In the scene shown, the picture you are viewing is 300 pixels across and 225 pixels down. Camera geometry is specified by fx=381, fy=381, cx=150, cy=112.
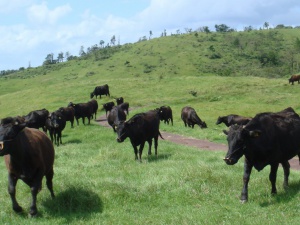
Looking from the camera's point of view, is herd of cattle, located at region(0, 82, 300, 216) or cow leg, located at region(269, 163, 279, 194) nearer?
herd of cattle, located at region(0, 82, 300, 216)

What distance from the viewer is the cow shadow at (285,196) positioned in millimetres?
8664

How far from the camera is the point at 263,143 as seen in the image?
Answer: 918cm

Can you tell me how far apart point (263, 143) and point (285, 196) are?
132 centimetres

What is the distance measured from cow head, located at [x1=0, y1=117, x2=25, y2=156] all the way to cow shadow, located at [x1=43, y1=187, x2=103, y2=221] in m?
1.80

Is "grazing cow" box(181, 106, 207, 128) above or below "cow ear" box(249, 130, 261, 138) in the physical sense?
below

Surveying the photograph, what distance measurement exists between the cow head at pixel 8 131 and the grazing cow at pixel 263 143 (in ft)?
15.4

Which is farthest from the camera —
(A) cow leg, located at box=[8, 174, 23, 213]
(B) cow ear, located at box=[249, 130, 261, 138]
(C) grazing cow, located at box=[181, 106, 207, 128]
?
(C) grazing cow, located at box=[181, 106, 207, 128]

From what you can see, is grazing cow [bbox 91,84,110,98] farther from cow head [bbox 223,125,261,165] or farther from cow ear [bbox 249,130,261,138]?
cow ear [bbox 249,130,261,138]

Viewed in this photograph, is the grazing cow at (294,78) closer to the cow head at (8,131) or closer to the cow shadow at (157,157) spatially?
the cow shadow at (157,157)

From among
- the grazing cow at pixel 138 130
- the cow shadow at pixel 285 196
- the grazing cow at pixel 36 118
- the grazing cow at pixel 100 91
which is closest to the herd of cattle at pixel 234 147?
the cow shadow at pixel 285 196

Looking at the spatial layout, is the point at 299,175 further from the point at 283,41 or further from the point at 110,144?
the point at 283,41

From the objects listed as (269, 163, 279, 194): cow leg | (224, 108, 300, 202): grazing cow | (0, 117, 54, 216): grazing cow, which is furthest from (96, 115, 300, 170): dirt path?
(0, 117, 54, 216): grazing cow

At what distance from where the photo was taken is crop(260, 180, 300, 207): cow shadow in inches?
341

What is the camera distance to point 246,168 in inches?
365
